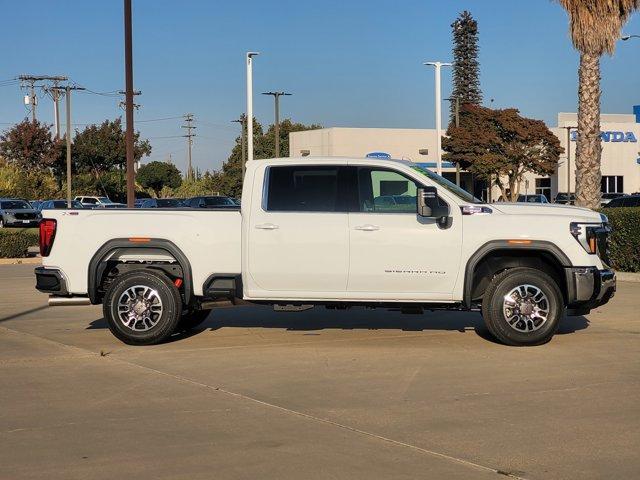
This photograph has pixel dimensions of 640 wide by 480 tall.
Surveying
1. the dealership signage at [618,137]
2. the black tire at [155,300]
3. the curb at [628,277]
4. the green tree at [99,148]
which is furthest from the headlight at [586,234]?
the green tree at [99,148]

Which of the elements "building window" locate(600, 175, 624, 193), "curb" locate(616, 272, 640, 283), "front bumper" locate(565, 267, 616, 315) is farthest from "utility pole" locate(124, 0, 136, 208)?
"building window" locate(600, 175, 624, 193)

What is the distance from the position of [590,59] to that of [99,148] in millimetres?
59675

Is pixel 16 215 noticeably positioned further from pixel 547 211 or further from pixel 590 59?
pixel 547 211

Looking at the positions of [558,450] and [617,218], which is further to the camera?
[617,218]

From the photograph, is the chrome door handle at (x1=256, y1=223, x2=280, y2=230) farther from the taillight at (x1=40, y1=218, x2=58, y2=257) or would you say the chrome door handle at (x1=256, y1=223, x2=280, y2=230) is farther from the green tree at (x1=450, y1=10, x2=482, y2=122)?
the green tree at (x1=450, y1=10, x2=482, y2=122)

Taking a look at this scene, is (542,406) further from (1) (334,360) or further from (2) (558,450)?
(1) (334,360)

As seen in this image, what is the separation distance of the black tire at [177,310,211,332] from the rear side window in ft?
6.90

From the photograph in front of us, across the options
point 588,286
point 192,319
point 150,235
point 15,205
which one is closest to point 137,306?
point 150,235

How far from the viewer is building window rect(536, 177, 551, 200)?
2761 inches

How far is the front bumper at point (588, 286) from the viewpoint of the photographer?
33.6ft

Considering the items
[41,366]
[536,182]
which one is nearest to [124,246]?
[41,366]

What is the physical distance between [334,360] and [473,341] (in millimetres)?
1940

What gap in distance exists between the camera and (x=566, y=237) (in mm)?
10266

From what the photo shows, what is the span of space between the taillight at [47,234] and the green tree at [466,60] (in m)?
87.7
